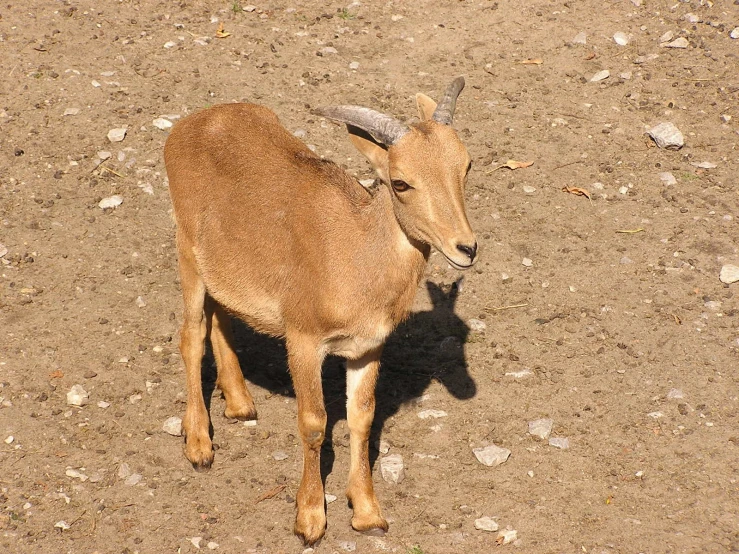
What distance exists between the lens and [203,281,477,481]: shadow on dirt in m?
8.33

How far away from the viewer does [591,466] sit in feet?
24.5

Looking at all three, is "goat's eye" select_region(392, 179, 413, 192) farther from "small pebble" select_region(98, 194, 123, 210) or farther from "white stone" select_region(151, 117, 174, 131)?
"white stone" select_region(151, 117, 174, 131)

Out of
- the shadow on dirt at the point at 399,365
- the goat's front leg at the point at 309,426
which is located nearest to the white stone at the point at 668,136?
the shadow on dirt at the point at 399,365

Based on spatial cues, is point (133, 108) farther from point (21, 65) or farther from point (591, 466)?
point (591, 466)

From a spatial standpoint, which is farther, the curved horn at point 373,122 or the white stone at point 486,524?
the white stone at point 486,524

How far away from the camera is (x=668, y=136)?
11133mm

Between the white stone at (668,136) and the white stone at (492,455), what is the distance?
534 centimetres

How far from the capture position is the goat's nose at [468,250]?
5859mm

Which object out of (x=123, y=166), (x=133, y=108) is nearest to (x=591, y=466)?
(x=123, y=166)

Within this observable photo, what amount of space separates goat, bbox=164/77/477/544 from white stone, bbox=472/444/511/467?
1.05 m

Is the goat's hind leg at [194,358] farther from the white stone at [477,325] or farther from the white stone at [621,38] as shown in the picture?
the white stone at [621,38]

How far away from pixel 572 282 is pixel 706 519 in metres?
3.15

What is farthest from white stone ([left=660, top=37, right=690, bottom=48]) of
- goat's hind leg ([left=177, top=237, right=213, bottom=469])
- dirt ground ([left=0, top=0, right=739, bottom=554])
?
goat's hind leg ([left=177, top=237, right=213, bottom=469])

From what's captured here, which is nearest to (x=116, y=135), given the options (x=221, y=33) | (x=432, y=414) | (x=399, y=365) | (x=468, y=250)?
(x=221, y=33)
